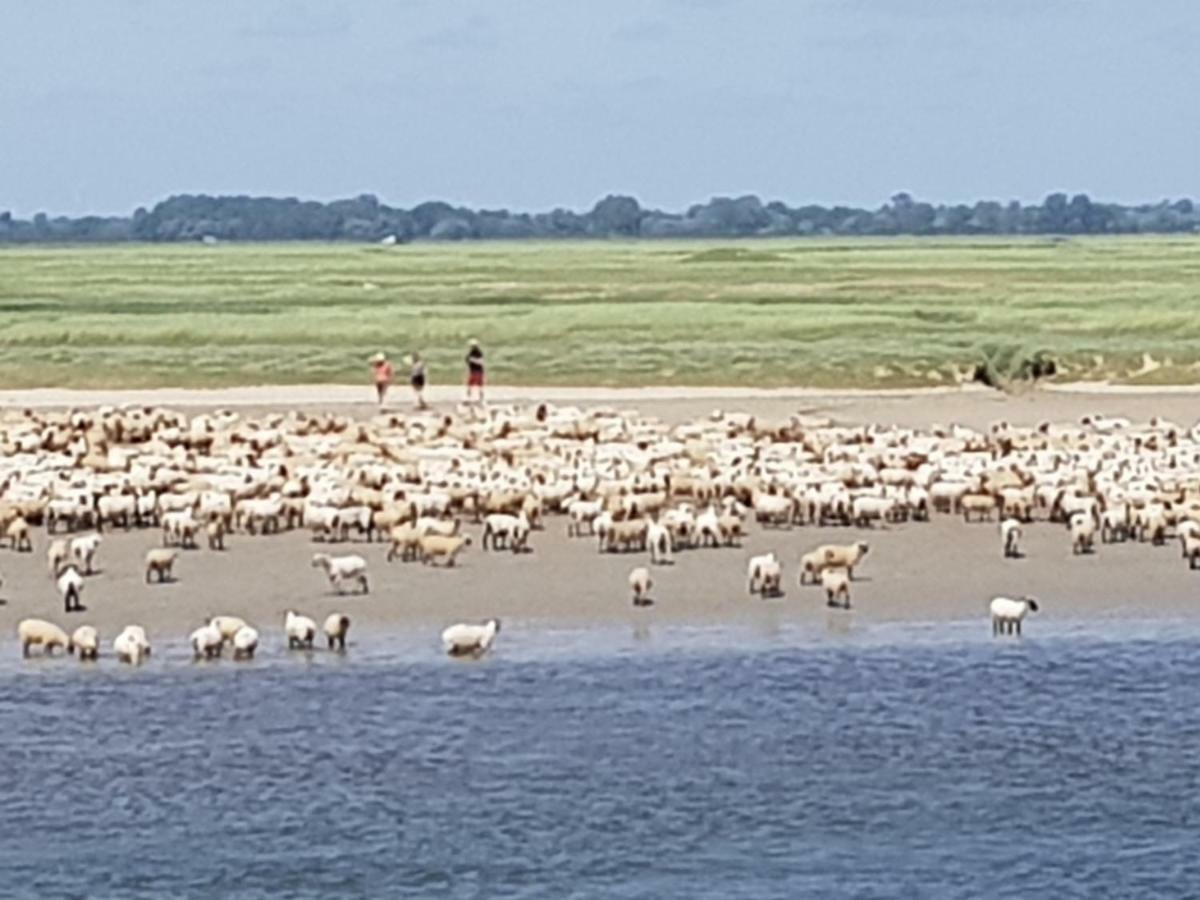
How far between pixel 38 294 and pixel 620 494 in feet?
211

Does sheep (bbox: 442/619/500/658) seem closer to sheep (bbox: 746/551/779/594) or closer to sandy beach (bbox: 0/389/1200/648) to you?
sandy beach (bbox: 0/389/1200/648)

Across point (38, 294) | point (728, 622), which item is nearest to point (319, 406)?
point (728, 622)

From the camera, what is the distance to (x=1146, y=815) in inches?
622

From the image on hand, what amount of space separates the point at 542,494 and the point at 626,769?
11004mm

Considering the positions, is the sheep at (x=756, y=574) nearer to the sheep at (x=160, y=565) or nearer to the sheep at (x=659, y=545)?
the sheep at (x=659, y=545)

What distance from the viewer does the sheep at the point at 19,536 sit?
25922 mm

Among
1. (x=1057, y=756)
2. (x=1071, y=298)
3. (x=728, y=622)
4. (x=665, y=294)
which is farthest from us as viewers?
(x=665, y=294)

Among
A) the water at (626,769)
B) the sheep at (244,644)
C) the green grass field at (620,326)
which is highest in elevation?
the sheep at (244,644)

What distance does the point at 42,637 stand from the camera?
67.2 feet

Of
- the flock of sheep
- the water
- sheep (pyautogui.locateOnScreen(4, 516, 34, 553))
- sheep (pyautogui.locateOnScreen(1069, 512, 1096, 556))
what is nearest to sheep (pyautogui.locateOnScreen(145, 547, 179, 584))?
the flock of sheep

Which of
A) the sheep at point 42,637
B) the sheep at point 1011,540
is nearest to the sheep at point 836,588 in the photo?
the sheep at point 1011,540

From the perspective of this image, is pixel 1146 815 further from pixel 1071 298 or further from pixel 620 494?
pixel 1071 298

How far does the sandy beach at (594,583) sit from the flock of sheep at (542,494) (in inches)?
8.4

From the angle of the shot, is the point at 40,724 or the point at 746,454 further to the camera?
the point at 746,454
